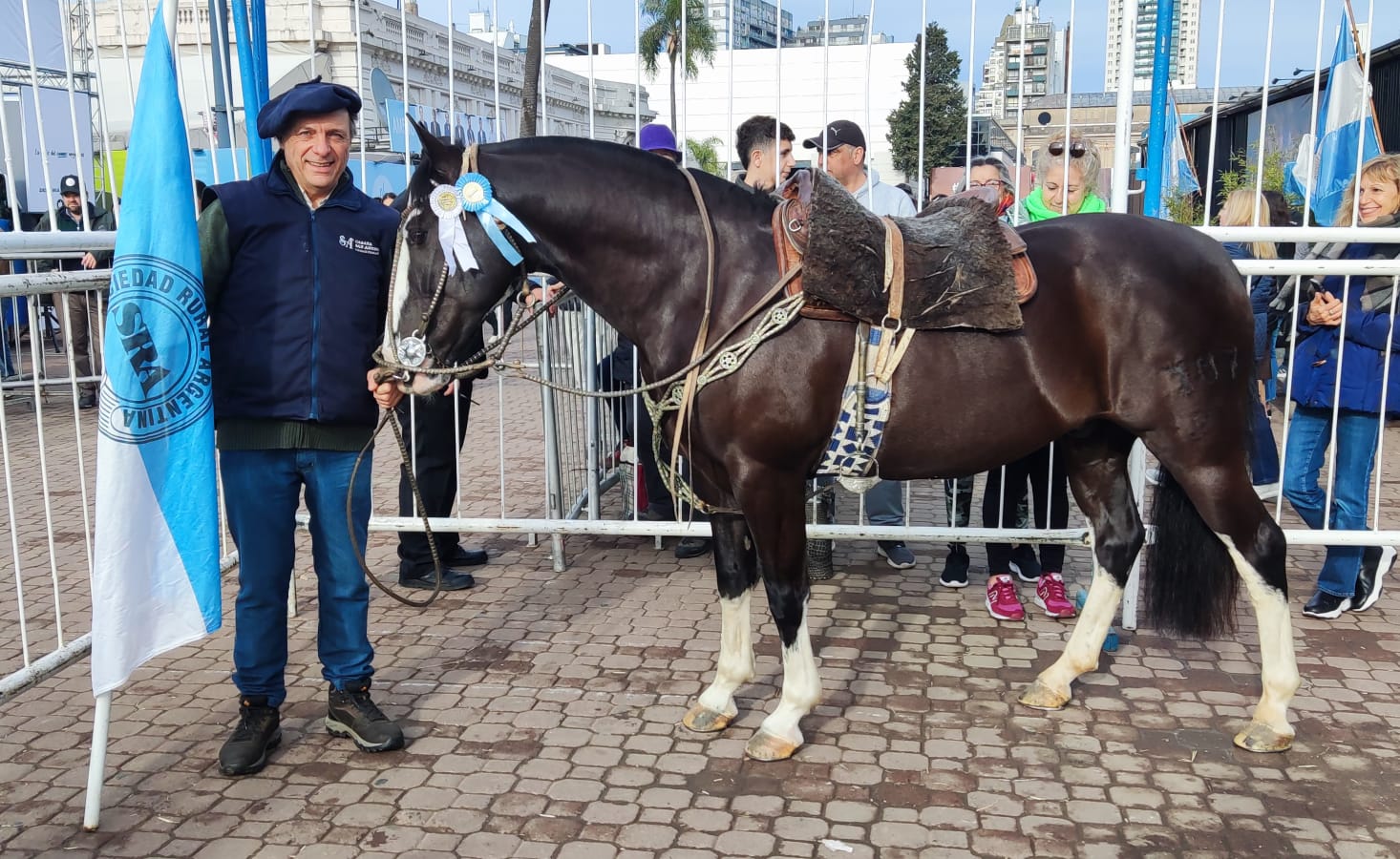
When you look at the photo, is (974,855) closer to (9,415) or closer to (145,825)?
(145,825)

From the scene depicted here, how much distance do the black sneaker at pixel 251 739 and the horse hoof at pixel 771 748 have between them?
1.62m

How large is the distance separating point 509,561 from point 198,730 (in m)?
2.30

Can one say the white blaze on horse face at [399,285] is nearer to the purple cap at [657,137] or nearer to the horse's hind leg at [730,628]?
the horse's hind leg at [730,628]

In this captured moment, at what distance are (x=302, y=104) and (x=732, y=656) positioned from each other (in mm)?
2339

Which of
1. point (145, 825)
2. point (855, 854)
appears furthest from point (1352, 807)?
point (145, 825)

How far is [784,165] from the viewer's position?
5.62m

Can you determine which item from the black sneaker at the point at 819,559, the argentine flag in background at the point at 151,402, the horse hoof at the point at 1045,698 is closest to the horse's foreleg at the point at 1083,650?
the horse hoof at the point at 1045,698

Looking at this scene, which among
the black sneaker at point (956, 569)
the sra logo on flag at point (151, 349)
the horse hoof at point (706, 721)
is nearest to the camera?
the sra logo on flag at point (151, 349)

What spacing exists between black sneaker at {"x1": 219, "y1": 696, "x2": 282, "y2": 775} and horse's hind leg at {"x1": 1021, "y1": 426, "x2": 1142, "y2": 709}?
2.73 m

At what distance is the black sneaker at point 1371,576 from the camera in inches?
195

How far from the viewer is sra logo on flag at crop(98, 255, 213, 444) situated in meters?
2.97

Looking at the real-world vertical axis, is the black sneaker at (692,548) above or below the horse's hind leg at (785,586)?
below

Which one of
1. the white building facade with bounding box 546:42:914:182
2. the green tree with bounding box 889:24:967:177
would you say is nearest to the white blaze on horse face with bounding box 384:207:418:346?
the white building facade with bounding box 546:42:914:182

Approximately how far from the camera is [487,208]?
3.15 metres
